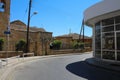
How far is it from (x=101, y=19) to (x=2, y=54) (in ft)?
46.4

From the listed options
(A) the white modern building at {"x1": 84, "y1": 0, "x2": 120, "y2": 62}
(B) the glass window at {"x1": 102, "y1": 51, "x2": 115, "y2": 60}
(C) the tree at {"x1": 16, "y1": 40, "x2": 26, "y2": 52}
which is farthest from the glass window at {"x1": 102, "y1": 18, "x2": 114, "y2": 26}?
(C) the tree at {"x1": 16, "y1": 40, "x2": 26, "y2": 52}

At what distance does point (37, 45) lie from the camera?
35.3 m

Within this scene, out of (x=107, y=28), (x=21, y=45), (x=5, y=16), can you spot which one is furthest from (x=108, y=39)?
(x=5, y=16)

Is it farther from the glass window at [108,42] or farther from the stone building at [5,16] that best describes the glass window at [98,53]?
the stone building at [5,16]

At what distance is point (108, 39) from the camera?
2016 cm

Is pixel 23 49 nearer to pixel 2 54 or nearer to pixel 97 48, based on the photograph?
pixel 2 54

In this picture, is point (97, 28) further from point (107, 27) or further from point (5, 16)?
point (5, 16)

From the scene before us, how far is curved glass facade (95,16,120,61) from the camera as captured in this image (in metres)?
18.8

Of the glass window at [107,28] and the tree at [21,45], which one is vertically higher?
the glass window at [107,28]

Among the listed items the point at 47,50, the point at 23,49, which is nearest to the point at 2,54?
the point at 23,49

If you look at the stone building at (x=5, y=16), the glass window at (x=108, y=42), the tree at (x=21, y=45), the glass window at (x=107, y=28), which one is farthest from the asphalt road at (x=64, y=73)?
the stone building at (x=5, y=16)

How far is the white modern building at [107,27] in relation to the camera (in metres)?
17.8

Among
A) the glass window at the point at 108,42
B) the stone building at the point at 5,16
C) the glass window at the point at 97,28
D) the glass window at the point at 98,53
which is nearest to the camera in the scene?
the glass window at the point at 108,42

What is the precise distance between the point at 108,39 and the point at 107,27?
107cm
